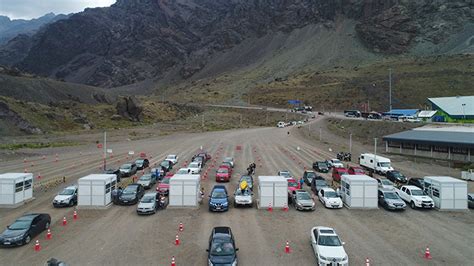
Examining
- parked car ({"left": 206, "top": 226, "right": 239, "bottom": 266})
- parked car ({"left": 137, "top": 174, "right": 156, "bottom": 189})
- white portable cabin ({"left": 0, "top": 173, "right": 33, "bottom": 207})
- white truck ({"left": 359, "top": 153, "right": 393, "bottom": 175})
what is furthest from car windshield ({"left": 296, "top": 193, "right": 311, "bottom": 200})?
white portable cabin ({"left": 0, "top": 173, "right": 33, "bottom": 207})

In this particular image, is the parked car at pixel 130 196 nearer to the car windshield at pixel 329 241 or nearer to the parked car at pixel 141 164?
the parked car at pixel 141 164

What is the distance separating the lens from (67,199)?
29969mm

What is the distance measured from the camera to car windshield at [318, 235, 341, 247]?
20328mm

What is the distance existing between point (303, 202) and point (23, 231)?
724 inches

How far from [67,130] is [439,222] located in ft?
284

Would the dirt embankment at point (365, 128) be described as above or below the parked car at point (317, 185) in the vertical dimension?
above

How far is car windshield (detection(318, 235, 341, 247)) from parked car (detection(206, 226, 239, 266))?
14.7 ft

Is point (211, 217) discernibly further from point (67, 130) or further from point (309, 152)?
point (67, 130)

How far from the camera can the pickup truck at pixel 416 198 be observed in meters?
29.9

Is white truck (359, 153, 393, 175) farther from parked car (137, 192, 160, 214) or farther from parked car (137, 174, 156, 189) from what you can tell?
parked car (137, 192, 160, 214)

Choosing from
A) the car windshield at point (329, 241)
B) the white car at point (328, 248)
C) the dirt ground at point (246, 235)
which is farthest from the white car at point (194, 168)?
the car windshield at point (329, 241)

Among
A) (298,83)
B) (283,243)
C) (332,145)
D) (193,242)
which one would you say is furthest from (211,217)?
(298,83)

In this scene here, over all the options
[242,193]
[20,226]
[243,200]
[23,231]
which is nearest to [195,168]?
[242,193]

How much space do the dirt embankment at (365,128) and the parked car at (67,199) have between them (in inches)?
2323
